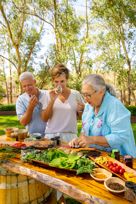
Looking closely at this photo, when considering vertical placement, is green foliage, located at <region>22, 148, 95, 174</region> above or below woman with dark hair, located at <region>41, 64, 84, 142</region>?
below

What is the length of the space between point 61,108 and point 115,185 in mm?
1877

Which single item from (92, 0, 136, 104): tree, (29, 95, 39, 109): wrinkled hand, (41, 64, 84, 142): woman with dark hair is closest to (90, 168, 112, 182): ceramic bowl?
(41, 64, 84, 142): woman with dark hair

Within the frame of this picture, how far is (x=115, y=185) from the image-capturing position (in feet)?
6.61

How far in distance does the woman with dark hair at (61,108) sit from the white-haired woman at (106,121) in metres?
0.75

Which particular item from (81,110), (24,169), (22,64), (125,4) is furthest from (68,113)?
(22,64)

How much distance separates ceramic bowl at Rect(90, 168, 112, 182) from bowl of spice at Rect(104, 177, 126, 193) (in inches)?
3.5

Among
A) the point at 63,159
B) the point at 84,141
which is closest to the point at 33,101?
the point at 84,141

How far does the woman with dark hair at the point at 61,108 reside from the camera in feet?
12.1

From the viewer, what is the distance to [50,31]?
67.5 feet

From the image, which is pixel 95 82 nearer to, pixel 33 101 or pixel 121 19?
pixel 33 101

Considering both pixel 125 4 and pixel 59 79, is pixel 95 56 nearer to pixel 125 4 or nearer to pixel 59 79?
pixel 125 4

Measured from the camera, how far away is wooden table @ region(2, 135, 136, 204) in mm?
1922

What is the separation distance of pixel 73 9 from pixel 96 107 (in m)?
16.1

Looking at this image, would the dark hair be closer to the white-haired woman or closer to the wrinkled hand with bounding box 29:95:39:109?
the wrinkled hand with bounding box 29:95:39:109
